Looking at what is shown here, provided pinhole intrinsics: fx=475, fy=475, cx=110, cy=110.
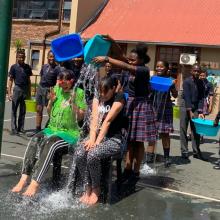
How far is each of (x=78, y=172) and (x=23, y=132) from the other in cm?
458

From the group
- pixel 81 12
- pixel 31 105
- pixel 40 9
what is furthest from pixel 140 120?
pixel 40 9

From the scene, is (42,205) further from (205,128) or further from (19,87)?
(19,87)

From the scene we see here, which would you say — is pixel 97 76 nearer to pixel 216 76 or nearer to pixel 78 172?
pixel 78 172

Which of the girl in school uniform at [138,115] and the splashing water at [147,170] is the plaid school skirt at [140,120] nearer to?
the girl in school uniform at [138,115]

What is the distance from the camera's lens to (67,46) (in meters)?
6.09

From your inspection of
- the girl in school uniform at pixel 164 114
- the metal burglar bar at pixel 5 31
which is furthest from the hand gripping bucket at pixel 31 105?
the metal burglar bar at pixel 5 31

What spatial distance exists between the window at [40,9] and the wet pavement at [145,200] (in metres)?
18.5

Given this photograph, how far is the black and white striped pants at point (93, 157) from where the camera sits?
4996 millimetres

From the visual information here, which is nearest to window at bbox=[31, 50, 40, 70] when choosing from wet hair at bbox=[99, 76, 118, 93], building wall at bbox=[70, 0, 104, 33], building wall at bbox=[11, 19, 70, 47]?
building wall at bbox=[11, 19, 70, 47]

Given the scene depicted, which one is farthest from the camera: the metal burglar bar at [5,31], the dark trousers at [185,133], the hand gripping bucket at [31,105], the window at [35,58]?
the window at [35,58]

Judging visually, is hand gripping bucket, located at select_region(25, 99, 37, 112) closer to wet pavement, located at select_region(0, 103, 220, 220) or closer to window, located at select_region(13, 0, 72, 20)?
wet pavement, located at select_region(0, 103, 220, 220)

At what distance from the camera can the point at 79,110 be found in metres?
5.39

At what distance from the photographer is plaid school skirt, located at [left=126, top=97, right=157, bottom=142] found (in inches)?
234

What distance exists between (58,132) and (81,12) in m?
19.5
